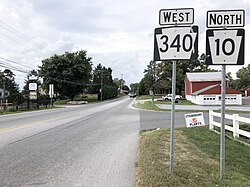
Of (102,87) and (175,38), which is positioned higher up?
(175,38)

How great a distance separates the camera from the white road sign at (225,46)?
491 cm

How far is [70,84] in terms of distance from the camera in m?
64.7

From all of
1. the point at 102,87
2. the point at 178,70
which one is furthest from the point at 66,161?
the point at 102,87

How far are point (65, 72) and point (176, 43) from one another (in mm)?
60301

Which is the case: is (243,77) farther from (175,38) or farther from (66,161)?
(175,38)

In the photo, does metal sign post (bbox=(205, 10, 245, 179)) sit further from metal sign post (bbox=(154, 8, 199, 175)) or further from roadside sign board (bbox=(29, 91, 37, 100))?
roadside sign board (bbox=(29, 91, 37, 100))

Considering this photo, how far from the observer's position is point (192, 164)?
611 centimetres

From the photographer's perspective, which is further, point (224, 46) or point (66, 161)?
point (66, 161)

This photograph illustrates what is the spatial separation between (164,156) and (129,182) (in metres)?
2.01

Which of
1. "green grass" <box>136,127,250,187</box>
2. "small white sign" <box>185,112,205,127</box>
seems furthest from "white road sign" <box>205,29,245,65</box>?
"small white sign" <box>185,112,205,127</box>

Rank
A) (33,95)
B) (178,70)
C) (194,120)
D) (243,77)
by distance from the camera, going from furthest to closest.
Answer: (243,77)
(178,70)
(33,95)
(194,120)

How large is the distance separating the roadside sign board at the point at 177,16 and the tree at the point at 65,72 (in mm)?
58804

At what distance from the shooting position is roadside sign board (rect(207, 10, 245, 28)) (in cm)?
495

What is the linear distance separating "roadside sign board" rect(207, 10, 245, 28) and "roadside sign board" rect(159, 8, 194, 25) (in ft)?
1.12
